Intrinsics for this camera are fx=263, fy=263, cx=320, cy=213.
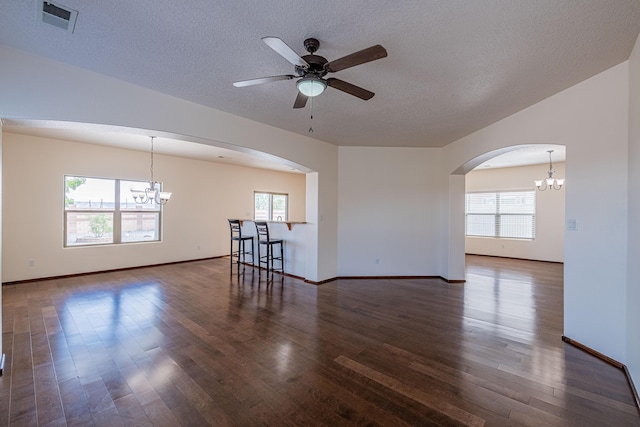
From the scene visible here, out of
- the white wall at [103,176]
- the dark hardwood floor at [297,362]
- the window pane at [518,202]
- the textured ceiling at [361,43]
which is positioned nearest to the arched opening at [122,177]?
the white wall at [103,176]

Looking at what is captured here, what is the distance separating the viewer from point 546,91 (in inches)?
111

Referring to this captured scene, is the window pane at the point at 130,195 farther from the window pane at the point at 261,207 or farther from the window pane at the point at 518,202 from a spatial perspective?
the window pane at the point at 518,202

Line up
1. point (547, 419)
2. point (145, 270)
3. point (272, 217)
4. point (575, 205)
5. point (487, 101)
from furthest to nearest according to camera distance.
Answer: point (272, 217) → point (145, 270) → point (487, 101) → point (575, 205) → point (547, 419)

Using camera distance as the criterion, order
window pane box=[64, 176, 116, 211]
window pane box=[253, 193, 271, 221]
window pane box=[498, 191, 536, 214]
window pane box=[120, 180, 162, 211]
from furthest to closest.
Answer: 1. window pane box=[253, 193, 271, 221]
2. window pane box=[498, 191, 536, 214]
3. window pane box=[120, 180, 162, 211]
4. window pane box=[64, 176, 116, 211]

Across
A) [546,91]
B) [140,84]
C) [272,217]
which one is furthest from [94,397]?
[272,217]

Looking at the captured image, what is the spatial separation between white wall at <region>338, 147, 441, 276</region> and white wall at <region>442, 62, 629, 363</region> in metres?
2.43

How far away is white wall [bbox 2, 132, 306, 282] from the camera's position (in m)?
4.80

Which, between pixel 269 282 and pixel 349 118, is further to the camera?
pixel 269 282

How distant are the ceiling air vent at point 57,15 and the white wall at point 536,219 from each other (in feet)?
29.5

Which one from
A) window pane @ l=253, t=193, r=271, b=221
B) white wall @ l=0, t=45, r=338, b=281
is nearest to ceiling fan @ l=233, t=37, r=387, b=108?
white wall @ l=0, t=45, r=338, b=281

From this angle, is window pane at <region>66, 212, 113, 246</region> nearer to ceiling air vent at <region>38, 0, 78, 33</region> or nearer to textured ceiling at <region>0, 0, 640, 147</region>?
textured ceiling at <region>0, 0, 640, 147</region>

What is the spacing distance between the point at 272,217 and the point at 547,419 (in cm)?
815

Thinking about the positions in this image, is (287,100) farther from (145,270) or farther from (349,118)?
(145,270)

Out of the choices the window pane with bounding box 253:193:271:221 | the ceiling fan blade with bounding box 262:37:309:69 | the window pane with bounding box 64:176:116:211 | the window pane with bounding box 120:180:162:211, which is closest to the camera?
the ceiling fan blade with bounding box 262:37:309:69
